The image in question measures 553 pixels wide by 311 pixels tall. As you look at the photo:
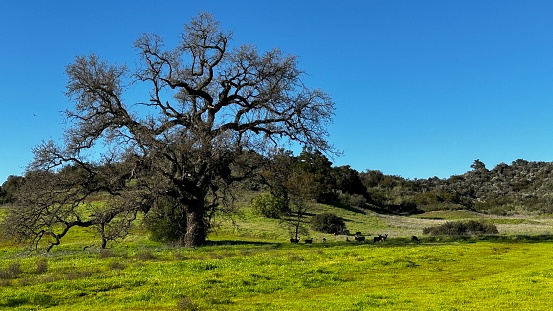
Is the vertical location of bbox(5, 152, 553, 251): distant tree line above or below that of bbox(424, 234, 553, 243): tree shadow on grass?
above

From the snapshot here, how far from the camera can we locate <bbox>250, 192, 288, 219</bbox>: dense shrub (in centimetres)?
6250

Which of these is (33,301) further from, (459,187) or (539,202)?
(459,187)

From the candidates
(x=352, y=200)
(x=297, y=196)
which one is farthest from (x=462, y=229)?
(x=352, y=200)

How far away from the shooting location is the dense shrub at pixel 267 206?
62500 mm

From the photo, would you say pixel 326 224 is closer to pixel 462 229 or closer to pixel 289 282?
pixel 462 229

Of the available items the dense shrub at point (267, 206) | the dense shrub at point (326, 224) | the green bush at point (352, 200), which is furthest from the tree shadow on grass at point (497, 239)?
the green bush at point (352, 200)

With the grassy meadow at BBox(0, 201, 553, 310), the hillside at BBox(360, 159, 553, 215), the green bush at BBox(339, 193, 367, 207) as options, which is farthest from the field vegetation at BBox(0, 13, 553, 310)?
the hillside at BBox(360, 159, 553, 215)

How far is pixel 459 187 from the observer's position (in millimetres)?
153875

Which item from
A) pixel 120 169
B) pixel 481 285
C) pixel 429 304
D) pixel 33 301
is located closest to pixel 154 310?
pixel 33 301

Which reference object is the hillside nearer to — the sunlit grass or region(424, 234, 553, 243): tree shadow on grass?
region(424, 234, 553, 243): tree shadow on grass

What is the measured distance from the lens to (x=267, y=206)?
212ft

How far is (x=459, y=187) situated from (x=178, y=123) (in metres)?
134

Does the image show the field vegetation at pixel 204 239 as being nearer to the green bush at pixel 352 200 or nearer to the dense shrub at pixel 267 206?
the dense shrub at pixel 267 206

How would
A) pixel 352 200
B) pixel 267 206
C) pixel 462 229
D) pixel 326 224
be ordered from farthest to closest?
pixel 352 200 → pixel 267 206 → pixel 326 224 → pixel 462 229
